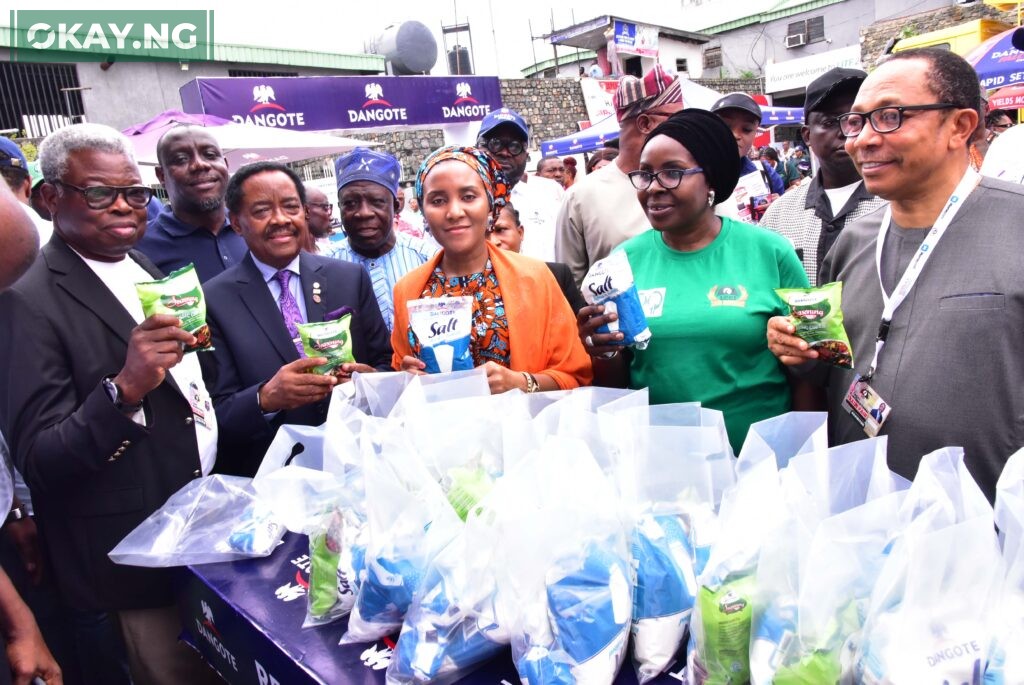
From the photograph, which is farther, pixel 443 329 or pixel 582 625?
pixel 443 329

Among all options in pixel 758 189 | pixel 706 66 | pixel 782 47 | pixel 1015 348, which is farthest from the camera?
pixel 706 66

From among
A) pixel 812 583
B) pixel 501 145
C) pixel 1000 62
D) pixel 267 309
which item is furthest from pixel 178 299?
pixel 1000 62

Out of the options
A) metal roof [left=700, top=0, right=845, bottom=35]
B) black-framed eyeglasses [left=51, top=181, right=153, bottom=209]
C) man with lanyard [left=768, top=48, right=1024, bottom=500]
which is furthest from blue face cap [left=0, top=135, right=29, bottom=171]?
metal roof [left=700, top=0, right=845, bottom=35]

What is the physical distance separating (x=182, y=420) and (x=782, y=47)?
31025 mm

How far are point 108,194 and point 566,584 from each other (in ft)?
5.90

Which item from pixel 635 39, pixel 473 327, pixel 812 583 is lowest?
pixel 812 583

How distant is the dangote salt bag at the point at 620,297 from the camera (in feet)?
6.33

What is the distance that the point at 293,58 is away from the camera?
16.1 metres

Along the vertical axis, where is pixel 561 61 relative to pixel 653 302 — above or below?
above

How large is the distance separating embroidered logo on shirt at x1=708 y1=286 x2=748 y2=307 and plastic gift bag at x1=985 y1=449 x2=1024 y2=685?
1.13 metres

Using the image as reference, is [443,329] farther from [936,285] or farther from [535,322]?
[936,285]

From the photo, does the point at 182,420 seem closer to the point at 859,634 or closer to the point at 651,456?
the point at 651,456

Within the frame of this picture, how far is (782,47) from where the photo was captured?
27.8 metres

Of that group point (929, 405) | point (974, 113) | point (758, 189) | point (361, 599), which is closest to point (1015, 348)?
point (929, 405)
